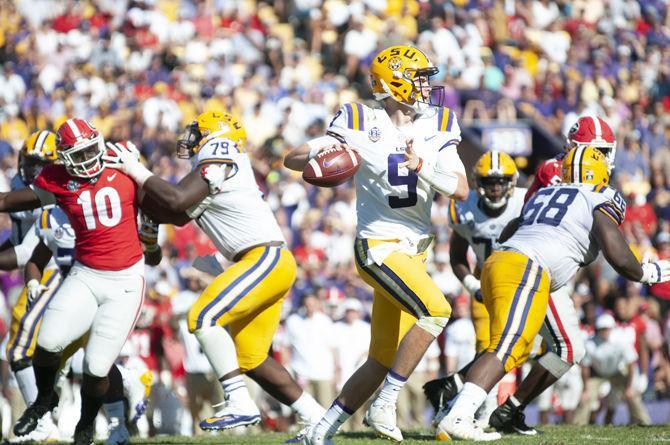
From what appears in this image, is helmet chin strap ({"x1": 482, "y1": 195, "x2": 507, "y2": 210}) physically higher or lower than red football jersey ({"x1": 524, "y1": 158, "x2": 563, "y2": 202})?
lower

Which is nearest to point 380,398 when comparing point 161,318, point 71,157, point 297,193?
point 71,157

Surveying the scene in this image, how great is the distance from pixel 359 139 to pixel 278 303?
116 centimetres

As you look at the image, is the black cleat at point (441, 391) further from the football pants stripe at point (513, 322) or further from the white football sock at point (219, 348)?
the white football sock at point (219, 348)

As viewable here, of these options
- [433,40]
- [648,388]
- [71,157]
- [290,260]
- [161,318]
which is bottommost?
[648,388]

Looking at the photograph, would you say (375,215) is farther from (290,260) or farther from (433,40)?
(433,40)

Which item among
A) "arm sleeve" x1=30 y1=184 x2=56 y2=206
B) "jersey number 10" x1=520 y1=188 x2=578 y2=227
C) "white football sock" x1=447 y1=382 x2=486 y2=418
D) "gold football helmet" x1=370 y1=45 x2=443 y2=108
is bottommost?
"white football sock" x1=447 y1=382 x2=486 y2=418

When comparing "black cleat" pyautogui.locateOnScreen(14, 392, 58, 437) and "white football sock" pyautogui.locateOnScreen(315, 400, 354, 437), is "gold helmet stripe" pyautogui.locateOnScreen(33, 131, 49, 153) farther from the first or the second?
"white football sock" pyautogui.locateOnScreen(315, 400, 354, 437)

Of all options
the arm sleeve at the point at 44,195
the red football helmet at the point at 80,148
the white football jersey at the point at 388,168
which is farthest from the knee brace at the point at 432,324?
the arm sleeve at the point at 44,195

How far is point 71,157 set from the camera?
7043 mm

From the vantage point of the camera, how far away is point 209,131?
282 inches

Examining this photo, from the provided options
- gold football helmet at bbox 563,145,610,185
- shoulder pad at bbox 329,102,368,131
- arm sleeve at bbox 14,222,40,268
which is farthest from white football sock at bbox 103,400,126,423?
gold football helmet at bbox 563,145,610,185

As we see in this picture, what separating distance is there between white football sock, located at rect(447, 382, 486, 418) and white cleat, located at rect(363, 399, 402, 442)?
0.39m

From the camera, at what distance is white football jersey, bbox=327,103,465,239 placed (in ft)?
22.4

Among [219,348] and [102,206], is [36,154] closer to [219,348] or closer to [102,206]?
[102,206]
